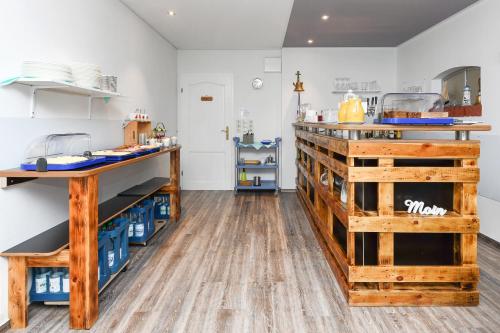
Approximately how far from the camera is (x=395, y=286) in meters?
Result: 2.69

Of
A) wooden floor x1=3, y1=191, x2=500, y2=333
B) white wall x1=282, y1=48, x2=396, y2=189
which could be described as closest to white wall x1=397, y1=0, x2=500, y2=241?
wooden floor x1=3, y1=191, x2=500, y2=333

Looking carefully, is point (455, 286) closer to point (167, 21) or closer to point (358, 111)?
point (358, 111)

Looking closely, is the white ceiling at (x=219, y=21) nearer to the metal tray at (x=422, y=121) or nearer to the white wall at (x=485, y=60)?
the white wall at (x=485, y=60)

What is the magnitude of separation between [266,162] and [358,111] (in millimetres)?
4485

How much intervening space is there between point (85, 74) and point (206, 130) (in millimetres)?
4434

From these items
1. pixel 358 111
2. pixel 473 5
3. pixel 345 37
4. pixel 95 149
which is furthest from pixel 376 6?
pixel 95 149

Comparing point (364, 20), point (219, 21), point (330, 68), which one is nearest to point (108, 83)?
point (219, 21)

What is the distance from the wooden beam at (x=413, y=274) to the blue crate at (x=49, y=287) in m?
2.01

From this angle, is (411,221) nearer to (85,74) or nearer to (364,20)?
(85,74)

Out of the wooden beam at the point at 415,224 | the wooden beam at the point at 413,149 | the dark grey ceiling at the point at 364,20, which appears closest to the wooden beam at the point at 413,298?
the wooden beam at the point at 415,224

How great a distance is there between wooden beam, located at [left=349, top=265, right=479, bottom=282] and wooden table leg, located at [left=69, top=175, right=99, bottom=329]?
1.76m

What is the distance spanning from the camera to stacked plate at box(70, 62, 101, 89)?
9.53 feet

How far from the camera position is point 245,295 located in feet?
9.18

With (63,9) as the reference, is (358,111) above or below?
below
